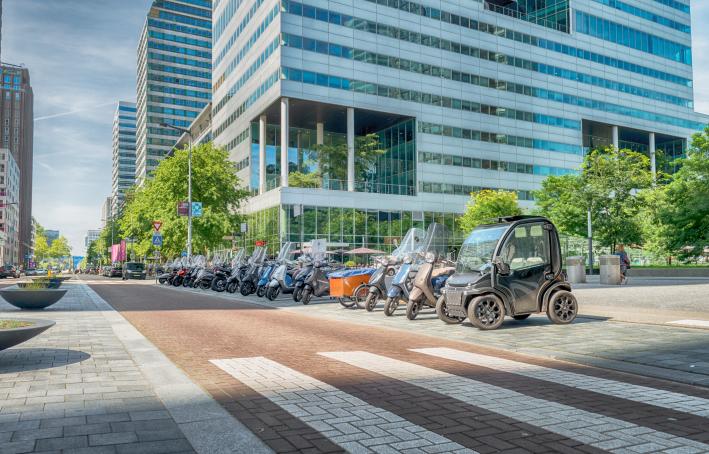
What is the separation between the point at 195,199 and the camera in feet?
146

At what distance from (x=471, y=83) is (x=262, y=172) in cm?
2300

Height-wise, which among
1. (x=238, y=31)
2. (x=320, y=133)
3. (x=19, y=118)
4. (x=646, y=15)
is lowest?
(x=320, y=133)

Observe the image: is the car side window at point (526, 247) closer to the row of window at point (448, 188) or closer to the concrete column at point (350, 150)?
the concrete column at point (350, 150)

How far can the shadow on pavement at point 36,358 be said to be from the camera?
645cm

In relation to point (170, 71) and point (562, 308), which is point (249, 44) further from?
point (170, 71)

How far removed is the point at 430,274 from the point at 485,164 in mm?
49274

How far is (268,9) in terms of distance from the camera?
50156mm

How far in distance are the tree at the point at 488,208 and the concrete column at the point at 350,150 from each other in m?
11.5

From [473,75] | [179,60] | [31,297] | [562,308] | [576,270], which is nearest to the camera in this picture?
[562,308]

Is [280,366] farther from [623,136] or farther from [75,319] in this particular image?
[623,136]

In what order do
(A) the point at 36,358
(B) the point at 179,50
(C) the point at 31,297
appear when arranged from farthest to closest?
(B) the point at 179,50
(C) the point at 31,297
(A) the point at 36,358

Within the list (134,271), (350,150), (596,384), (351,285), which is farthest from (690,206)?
(134,271)

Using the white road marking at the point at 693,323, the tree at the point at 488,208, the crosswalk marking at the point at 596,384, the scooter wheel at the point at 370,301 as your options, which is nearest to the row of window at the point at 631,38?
the tree at the point at 488,208

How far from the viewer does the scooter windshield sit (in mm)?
10844
